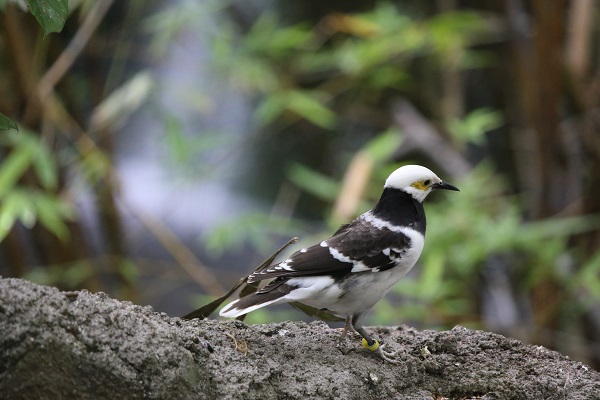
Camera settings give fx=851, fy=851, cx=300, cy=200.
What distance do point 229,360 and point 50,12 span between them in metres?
0.93

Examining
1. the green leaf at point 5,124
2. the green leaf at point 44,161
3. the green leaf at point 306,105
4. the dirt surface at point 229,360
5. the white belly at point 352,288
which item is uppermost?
the green leaf at point 306,105

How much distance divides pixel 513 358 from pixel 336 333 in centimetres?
51

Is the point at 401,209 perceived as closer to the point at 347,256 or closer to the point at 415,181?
the point at 415,181

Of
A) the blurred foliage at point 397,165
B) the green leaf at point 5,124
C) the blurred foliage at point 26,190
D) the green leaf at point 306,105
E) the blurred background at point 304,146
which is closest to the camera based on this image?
the green leaf at point 5,124

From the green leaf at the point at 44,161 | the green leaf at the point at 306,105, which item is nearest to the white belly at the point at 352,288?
the green leaf at the point at 44,161

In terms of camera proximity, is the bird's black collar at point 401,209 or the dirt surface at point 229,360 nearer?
the dirt surface at point 229,360

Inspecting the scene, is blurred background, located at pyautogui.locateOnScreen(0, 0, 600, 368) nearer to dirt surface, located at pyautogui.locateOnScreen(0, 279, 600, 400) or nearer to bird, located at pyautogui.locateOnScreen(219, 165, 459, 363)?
bird, located at pyautogui.locateOnScreen(219, 165, 459, 363)

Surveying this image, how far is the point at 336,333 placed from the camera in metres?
2.50

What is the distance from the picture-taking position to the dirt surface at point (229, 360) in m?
1.81

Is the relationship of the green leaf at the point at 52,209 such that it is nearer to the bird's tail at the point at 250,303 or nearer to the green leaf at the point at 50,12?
the bird's tail at the point at 250,303

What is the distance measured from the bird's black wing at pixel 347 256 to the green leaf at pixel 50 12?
0.91 meters

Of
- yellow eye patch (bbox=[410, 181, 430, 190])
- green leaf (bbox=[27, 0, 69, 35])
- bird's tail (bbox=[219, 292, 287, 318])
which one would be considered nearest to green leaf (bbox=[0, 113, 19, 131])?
green leaf (bbox=[27, 0, 69, 35])

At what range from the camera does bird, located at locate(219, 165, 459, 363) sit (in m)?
2.37

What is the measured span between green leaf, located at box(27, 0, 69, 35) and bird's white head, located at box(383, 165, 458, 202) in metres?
1.15
